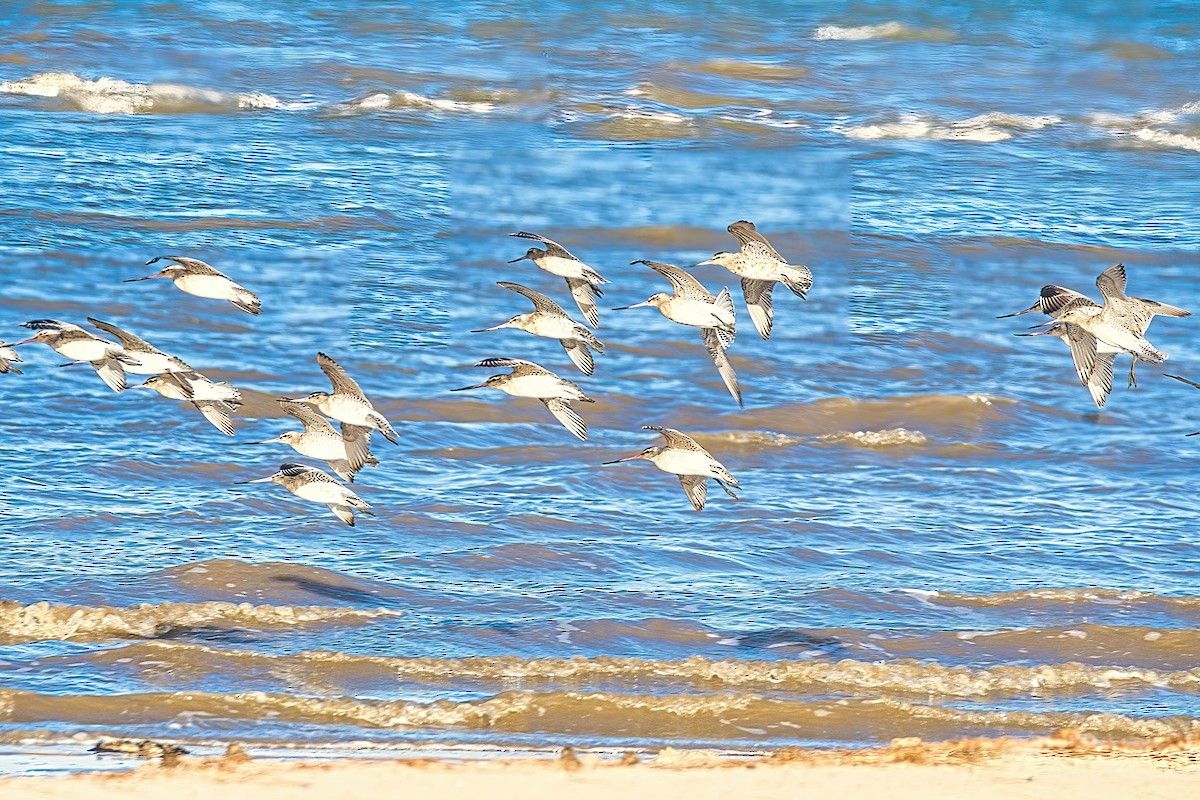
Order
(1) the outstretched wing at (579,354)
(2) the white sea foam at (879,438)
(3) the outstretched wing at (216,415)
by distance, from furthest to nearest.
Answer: (2) the white sea foam at (879,438) < (3) the outstretched wing at (216,415) < (1) the outstretched wing at (579,354)

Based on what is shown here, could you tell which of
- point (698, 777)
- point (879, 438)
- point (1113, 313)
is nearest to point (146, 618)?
point (698, 777)

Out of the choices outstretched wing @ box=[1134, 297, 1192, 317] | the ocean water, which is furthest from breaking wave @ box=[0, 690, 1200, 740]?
outstretched wing @ box=[1134, 297, 1192, 317]

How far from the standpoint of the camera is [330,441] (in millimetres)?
8461

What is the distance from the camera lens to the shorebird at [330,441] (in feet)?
26.8

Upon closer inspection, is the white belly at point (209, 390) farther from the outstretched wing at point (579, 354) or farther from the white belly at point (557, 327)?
the outstretched wing at point (579, 354)

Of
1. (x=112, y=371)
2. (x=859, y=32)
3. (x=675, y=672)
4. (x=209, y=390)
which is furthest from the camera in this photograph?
(x=859, y=32)

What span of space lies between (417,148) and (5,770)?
1494cm

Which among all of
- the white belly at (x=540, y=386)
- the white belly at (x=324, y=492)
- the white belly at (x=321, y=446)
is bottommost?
the white belly at (x=324, y=492)

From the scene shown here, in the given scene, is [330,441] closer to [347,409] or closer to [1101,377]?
[347,409]

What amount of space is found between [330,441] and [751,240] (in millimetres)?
2386

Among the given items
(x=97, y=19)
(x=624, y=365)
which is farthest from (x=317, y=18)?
(x=624, y=365)

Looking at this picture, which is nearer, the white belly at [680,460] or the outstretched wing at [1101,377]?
the outstretched wing at [1101,377]

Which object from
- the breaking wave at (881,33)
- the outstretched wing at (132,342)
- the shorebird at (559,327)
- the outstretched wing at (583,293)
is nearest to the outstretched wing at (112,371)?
the outstretched wing at (132,342)

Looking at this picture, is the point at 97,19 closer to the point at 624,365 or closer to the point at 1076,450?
the point at 624,365
